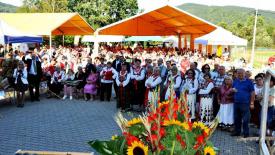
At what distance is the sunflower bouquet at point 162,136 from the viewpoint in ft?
8.12

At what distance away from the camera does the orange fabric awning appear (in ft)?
74.1

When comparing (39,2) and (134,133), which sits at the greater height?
(39,2)

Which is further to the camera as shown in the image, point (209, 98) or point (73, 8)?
point (73, 8)

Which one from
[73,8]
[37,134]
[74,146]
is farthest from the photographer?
[73,8]

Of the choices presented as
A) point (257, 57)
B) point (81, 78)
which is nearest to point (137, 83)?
point (81, 78)

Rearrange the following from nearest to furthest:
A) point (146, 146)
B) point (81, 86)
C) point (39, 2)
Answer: point (146, 146) → point (81, 86) → point (39, 2)

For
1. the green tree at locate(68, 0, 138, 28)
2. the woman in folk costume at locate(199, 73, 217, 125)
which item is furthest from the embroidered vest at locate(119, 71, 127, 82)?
the green tree at locate(68, 0, 138, 28)

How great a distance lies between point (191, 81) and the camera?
355 inches

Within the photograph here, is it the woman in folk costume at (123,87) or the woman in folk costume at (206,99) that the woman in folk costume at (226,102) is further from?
the woman in folk costume at (123,87)

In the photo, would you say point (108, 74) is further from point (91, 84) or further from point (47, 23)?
point (47, 23)

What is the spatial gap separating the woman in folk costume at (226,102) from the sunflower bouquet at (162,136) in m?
5.93

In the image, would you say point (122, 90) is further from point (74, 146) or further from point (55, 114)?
point (74, 146)

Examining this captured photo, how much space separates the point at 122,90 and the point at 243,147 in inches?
167

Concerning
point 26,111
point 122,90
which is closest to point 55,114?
point 26,111
